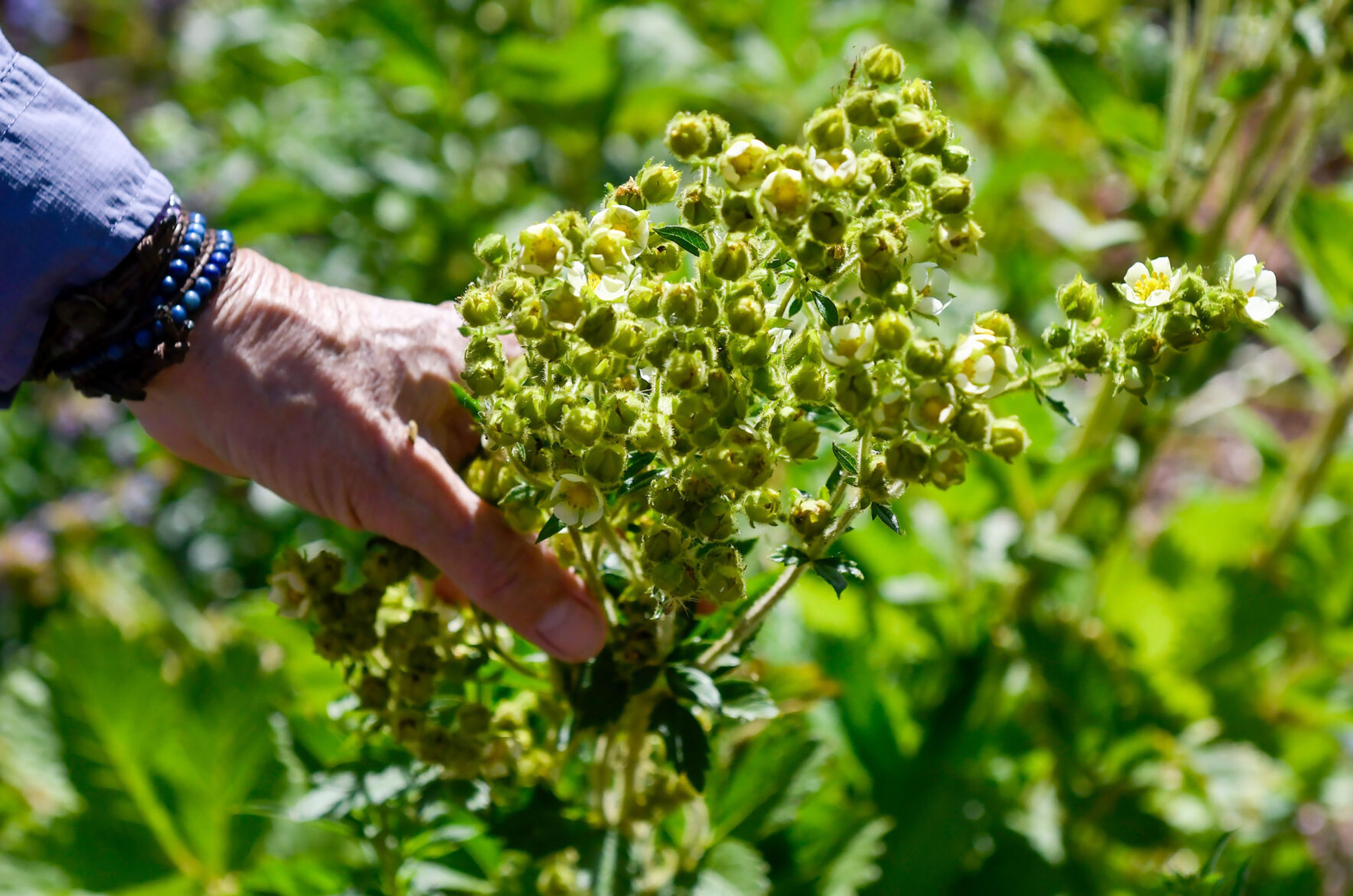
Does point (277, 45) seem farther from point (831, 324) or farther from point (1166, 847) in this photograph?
point (1166, 847)

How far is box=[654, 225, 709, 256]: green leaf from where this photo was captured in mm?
988

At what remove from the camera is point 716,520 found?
0.92m

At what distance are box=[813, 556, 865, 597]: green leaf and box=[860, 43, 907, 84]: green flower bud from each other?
16.6 inches

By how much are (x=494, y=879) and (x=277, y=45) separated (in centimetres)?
247

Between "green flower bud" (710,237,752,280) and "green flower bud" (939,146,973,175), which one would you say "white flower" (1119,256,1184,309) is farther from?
"green flower bud" (710,237,752,280)

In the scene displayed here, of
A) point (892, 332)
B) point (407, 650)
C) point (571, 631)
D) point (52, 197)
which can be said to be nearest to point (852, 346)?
point (892, 332)

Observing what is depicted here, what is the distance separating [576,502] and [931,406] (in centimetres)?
31

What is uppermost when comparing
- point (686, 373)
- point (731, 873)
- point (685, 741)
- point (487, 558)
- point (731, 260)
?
point (731, 260)

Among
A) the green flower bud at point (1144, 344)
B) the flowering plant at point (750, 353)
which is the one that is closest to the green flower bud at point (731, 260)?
the flowering plant at point (750, 353)

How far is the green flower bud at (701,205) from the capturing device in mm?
963

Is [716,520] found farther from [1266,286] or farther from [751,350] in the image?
[1266,286]

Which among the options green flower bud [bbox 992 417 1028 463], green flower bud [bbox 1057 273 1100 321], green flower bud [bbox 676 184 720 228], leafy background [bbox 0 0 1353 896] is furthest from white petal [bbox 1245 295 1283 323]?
leafy background [bbox 0 0 1353 896]

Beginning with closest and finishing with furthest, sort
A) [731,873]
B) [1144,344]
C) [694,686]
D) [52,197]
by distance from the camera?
[1144,344], [694,686], [52,197], [731,873]

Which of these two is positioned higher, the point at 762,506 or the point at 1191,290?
the point at 1191,290
